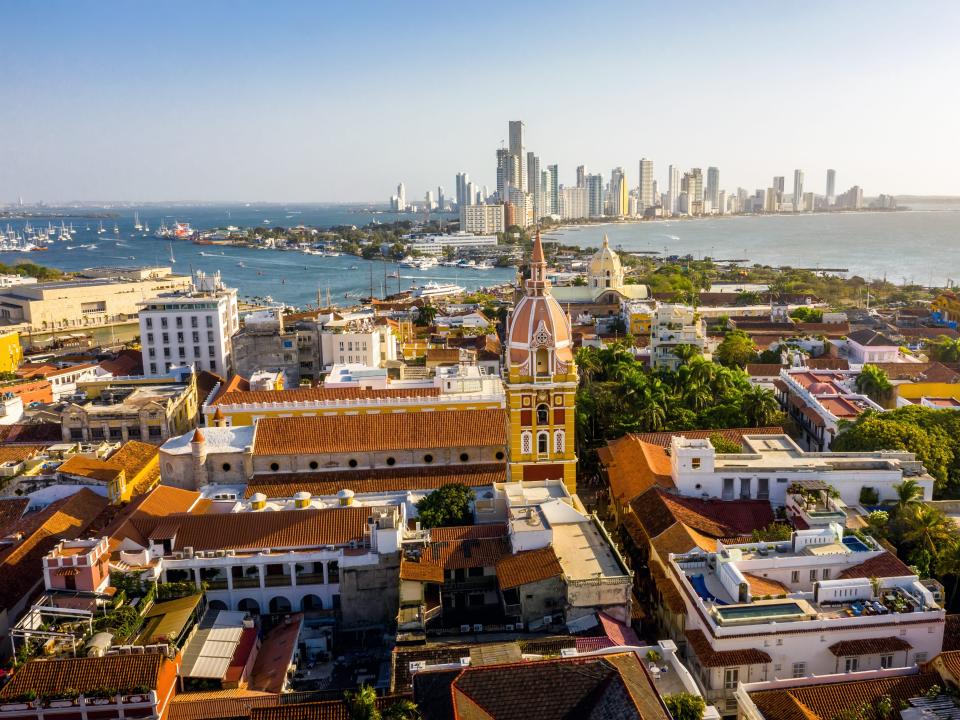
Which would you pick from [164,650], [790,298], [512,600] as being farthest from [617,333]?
[164,650]

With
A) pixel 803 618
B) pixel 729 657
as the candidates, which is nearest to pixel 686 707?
pixel 729 657

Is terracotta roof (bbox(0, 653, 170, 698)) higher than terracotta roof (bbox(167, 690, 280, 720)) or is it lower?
higher

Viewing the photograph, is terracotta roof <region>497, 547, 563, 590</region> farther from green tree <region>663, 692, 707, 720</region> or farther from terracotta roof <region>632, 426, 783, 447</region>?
terracotta roof <region>632, 426, 783, 447</region>

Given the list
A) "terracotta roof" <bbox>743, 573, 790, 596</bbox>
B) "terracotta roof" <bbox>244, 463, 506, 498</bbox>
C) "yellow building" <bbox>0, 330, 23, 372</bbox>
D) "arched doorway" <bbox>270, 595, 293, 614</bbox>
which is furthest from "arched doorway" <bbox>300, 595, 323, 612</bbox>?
"yellow building" <bbox>0, 330, 23, 372</bbox>

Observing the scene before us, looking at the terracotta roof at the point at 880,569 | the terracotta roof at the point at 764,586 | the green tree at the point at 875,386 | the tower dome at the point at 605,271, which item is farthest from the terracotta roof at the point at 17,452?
the tower dome at the point at 605,271

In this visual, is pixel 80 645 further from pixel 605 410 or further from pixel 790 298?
pixel 790 298

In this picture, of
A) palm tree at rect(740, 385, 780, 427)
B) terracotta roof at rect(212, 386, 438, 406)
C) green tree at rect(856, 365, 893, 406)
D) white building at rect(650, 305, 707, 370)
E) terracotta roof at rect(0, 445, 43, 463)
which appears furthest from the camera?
white building at rect(650, 305, 707, 370)
